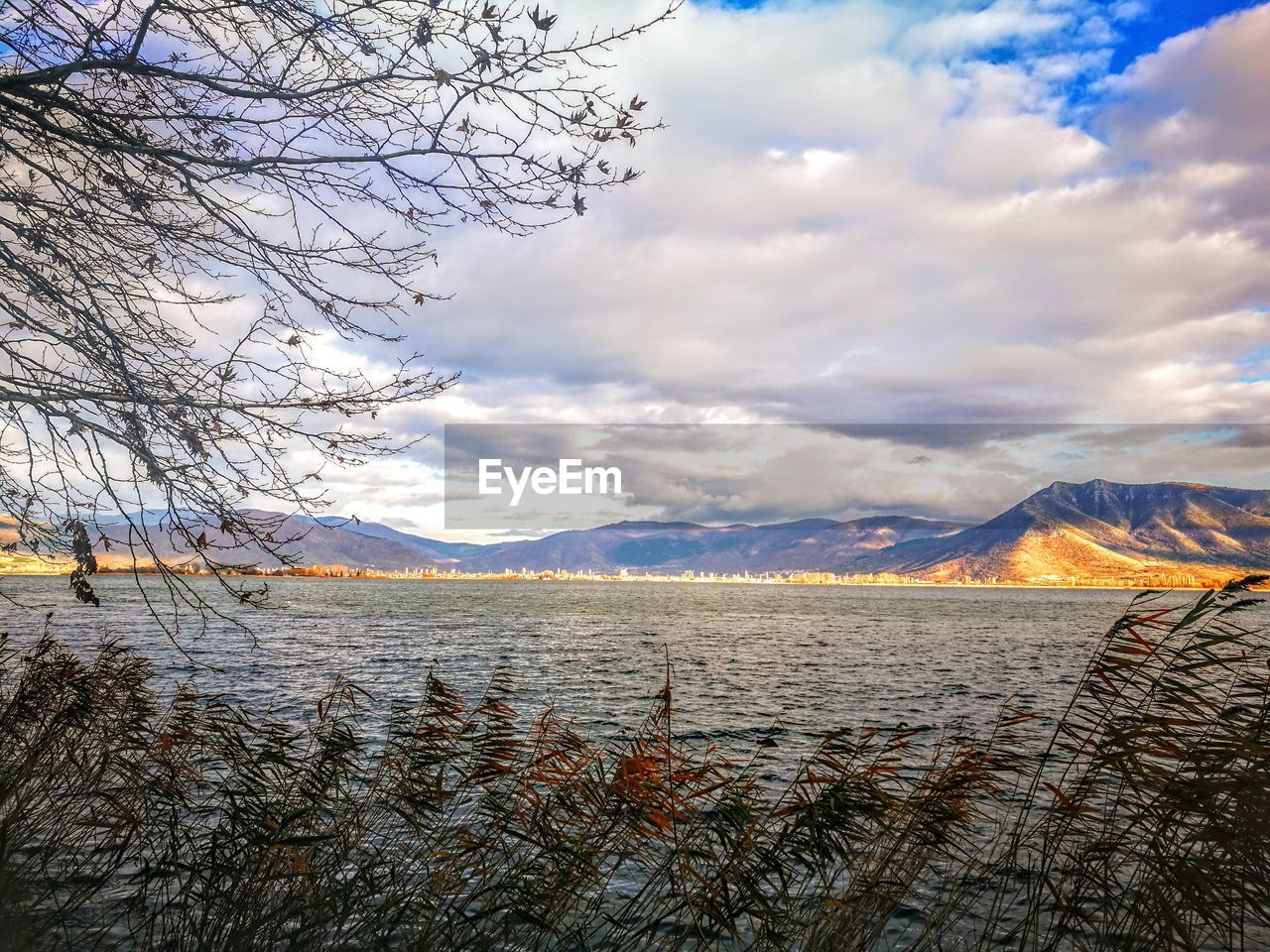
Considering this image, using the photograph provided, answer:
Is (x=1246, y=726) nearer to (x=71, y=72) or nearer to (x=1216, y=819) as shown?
(x=1216, y=819)

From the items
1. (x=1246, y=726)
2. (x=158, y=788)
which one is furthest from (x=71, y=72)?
(x=1246, y=726)

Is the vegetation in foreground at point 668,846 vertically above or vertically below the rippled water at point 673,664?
above

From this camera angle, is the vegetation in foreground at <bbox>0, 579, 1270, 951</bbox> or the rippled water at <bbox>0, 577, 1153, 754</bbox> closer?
the vegetation in foreground at <bbox>0, 579, 1270, 951</bbox>

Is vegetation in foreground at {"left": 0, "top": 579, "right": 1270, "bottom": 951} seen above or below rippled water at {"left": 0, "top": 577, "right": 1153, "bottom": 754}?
above

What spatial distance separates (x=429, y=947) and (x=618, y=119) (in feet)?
26.8

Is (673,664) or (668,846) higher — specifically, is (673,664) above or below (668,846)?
below

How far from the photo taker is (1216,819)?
7402 mm

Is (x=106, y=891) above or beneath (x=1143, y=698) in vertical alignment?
beneath

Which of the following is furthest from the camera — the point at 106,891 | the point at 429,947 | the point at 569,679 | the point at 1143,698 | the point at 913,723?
the point at 569,679

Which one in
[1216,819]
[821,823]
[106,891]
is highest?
[1216,819]

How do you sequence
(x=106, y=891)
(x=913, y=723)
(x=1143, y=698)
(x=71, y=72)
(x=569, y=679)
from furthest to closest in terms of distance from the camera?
1. (x=569, y=679)
2. (x=913, y=723)
3. (x=106, y=891)
4. (x=1143, y=698)
5. (x=71, y=72)

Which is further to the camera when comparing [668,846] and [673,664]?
[673,664]

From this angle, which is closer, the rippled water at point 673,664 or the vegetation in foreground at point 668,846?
the vegetation in foreground at point 668,846

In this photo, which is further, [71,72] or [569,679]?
[569,679]
